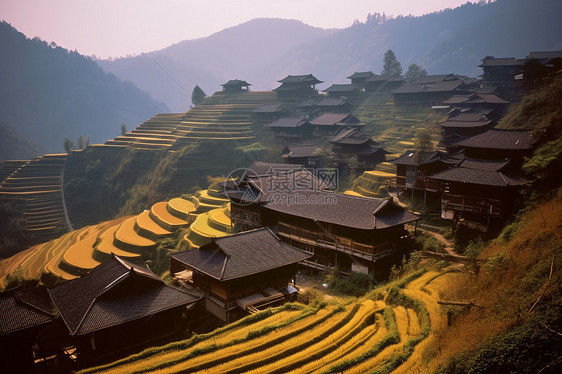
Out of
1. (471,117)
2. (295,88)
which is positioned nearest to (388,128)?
(471,117)

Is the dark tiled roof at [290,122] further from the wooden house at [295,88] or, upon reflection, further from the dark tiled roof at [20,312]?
the dark tiled roof at [20,312]

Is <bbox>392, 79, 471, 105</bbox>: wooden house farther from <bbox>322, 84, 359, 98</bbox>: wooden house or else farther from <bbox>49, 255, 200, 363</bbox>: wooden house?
<bbox>49, 255, 200, 363</bbox>: wooden house

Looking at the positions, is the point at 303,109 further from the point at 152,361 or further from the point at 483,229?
the point at 152,361

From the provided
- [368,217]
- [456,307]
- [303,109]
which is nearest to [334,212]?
[368,217]

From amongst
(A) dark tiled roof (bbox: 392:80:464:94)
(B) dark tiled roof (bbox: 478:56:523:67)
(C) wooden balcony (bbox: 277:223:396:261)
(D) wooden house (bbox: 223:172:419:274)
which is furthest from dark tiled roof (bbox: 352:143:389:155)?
(B) dark tiled roof (bbox: 478:56:523:67)

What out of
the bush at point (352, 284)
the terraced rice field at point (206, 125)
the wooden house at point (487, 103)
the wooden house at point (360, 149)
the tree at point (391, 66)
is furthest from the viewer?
the tree at point (391, 66)

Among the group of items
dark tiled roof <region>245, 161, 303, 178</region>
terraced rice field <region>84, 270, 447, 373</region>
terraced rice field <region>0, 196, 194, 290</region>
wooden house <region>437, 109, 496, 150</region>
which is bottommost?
terraced rice field <region>0, 196, 194, 290</region>

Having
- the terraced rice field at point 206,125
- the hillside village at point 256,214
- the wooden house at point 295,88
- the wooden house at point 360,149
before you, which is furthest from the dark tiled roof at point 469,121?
the wooden house at point 295,88
